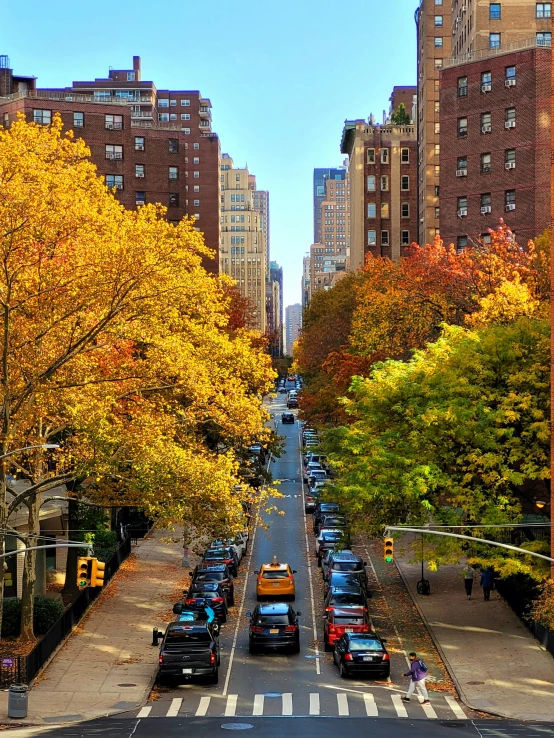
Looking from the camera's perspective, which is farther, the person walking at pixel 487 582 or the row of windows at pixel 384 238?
the row of windows at pixel 384 238

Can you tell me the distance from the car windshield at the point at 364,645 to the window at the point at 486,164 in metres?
55.9

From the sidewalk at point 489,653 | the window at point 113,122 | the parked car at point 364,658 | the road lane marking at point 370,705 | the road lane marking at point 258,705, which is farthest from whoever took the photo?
the window at point 113,122

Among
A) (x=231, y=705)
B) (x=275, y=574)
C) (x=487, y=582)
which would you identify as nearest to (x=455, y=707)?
(x=231, y=705)

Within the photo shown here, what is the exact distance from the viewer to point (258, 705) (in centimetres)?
3109

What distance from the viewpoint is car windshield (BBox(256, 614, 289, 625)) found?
3809 cm

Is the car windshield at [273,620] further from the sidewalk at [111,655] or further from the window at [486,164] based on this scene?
the window at [486,164]

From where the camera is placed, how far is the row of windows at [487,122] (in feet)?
272

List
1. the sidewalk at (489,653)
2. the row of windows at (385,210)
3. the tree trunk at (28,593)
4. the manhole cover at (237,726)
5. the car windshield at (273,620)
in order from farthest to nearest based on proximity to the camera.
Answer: the row of windows at (385,210), the tree trunk at (28,593), the car windshield at (273,620), the sidewalk at (489,653), the manhole cover at (237,726)

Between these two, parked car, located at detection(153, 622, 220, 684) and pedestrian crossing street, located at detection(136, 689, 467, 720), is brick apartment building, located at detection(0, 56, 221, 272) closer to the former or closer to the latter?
parked car, located at detection(153, 622, 220, 684)

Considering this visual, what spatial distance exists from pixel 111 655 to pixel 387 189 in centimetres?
11654

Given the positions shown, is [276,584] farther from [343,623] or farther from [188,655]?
[188,655]

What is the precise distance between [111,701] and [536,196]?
5952cm

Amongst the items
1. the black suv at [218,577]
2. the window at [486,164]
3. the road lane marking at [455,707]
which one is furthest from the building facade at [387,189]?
the road lane marking at [455,707]

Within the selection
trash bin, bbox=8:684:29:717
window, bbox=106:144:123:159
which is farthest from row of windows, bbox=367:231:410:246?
trash bin, bbox=8:684:29:717
